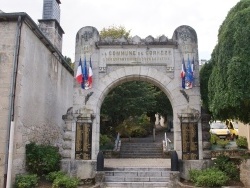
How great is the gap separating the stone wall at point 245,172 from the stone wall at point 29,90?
7568mm

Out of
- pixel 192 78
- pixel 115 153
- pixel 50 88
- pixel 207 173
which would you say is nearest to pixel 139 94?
pixel 115 153

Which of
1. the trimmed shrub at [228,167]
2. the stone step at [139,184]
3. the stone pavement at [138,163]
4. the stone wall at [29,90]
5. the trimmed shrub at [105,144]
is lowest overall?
the stone step at [139,184]

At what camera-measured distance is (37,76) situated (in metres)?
12.3

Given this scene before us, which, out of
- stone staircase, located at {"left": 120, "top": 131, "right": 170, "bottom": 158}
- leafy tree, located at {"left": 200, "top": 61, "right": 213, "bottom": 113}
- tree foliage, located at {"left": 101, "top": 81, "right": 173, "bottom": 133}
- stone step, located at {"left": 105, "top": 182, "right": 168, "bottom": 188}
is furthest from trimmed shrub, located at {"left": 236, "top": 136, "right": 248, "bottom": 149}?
stone step, located at {"left": 105, "top": 182, "right": 168, "bottom": 188}

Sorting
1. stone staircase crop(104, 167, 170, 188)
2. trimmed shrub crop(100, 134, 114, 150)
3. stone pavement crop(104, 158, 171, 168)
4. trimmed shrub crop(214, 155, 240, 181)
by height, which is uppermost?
trimmed shrub crop(100, 134, 114, 150)

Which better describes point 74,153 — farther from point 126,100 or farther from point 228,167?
point 126,100

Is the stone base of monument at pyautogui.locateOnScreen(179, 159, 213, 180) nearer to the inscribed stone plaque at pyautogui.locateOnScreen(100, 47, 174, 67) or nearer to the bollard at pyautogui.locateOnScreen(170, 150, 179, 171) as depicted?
the bollard at pyautogui.locateOnScreen(170, 150, 179, 171)

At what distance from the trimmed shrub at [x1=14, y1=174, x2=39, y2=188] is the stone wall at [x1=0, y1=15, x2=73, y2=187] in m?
0.24

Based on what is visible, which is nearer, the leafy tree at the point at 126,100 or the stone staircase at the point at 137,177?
the stone staircase at the point at 137,177

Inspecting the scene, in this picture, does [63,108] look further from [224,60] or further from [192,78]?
[224,60]

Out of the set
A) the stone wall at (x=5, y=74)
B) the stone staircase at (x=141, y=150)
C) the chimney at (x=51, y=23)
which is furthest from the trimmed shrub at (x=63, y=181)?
the stone staircase at (x=141, y=150)

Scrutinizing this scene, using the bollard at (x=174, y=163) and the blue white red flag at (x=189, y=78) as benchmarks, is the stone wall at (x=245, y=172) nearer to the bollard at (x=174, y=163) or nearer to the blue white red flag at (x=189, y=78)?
the bollard at (x=174, y=163)

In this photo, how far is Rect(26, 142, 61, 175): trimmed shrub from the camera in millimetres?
10711

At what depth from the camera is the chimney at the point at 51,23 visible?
16328mm
